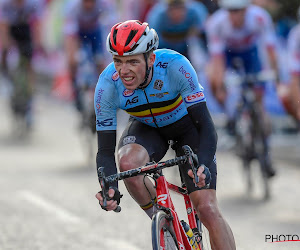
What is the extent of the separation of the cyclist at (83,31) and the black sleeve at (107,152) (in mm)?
6476

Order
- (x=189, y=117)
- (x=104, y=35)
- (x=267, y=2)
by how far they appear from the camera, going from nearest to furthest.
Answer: (x=189, y=117) → (x=104, y=35) → (x=267, y=2)

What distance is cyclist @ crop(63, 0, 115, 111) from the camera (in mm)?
11664

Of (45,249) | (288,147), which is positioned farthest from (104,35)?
(45,249)

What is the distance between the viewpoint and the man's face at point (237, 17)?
32.2 feet

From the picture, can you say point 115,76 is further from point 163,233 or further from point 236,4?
point 236,4

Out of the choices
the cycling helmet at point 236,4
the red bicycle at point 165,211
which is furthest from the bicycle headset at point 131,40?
the cycling helmet at point 236,4

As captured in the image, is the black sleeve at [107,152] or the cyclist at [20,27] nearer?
the black sleeve at [107,152]

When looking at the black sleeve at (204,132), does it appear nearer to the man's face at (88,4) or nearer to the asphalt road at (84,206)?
the asphalt road at (84,206)

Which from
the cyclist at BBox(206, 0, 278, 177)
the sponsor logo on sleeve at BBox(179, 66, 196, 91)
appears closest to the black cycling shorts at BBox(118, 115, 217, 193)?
the sponsor logo on sleeve at BBox(179, 66, 196, 91)

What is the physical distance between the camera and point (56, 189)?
407 inches

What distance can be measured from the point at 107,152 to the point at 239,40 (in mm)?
5220

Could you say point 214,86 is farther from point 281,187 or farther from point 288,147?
point 288,147

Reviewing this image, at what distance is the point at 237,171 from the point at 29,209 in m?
3.51

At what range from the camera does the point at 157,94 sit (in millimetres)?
5457
